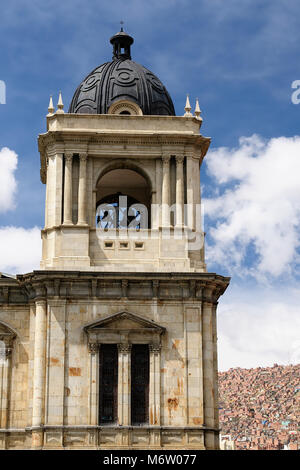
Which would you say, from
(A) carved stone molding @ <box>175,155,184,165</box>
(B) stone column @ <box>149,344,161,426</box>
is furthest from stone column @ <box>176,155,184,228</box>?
(B) stone column @ <box>149,344,161,426</box>

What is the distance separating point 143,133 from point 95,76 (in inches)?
220

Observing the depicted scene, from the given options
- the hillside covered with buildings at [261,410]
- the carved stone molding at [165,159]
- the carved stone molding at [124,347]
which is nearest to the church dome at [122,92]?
the carved stone molding at [165,159]

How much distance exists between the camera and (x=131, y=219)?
5169 centimetres

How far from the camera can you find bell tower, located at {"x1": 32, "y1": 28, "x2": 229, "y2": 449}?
41.0 metres

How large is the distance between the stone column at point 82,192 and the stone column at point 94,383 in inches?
247

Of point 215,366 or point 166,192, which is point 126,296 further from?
point 166,192

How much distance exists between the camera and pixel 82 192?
4453cm

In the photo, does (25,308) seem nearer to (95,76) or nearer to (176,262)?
(176,262)

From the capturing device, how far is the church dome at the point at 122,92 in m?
47.6

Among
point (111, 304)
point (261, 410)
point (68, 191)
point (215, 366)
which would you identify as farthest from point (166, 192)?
point (261, 410)

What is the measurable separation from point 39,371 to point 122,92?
1542 centimetres

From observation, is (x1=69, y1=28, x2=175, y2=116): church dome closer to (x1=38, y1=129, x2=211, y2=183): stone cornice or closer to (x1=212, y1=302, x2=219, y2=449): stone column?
(x1=38, y1=129, x2=211, y2=183): stone cornice

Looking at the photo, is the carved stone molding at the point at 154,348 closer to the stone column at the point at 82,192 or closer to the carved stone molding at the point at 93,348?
the carved stone molding at the point at 93,348

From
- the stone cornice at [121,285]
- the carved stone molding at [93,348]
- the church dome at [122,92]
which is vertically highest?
the church dome at [122,92]
